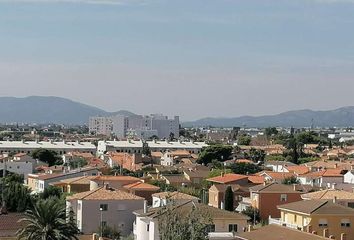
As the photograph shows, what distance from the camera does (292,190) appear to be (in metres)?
52.4

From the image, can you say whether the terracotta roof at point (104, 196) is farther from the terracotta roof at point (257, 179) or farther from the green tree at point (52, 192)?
the terracotta roof at point (257, 179)

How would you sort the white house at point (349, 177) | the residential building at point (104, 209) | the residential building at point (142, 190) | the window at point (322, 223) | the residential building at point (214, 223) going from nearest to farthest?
the residential building at point (214, 223), the window at point (322, 223), the residential building at point (104, 209), the residential building at point (142, 190), the white house at point (349, 177)

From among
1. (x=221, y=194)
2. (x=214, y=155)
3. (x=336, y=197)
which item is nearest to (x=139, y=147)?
(x=214, y=155)

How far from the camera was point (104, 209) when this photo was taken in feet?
143

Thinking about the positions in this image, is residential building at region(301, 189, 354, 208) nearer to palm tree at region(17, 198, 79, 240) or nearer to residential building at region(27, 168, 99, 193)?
palm tree at region(17, 198, 79, 240)

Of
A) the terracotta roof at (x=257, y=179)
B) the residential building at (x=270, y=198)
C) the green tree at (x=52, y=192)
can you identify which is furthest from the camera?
the terracotta roof at (x=257, y=179)

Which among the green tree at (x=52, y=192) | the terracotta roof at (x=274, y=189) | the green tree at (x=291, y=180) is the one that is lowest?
the green tree at (x=52, y=192)

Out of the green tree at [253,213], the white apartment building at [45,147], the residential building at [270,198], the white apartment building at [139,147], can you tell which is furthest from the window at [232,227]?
the white apartment building at [139,147]

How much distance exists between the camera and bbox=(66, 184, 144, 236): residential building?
142 ft

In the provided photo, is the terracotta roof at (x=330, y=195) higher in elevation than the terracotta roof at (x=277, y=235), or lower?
lower

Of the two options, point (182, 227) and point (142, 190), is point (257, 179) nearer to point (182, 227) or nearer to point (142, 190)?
point (142, 190)

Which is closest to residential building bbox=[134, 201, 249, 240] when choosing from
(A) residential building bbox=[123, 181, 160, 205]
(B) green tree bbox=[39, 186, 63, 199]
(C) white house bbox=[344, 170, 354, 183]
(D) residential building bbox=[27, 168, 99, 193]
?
(A) residential building bbox=[123, 181, 160, 205]

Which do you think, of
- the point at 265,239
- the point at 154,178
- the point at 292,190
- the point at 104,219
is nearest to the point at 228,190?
the point at 292,190

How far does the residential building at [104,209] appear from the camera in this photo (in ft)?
142
